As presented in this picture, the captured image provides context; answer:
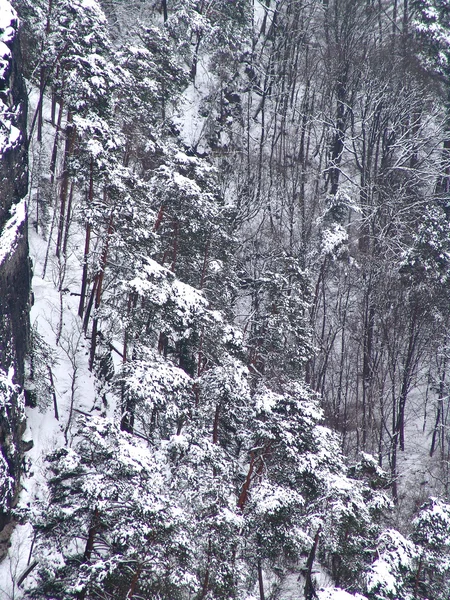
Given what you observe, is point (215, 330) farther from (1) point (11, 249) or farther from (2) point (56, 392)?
(1) point (11, 249)

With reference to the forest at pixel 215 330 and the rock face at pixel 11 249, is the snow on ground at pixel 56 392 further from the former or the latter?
the rock face at pixel 11 249

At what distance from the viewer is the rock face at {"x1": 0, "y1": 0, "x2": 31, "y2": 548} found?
13945 mm

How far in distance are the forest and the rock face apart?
186mm

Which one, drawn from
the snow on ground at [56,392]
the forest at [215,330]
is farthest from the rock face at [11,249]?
the snow on ground at [56,392]

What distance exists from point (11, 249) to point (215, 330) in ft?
22.8

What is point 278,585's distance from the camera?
19.6 meters

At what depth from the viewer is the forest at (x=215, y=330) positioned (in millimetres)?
11398

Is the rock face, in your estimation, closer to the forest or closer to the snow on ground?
the forest

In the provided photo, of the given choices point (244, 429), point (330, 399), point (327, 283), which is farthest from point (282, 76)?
point (244, 429)

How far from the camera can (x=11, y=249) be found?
49.2 feet

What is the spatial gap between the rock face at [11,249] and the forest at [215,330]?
19cm

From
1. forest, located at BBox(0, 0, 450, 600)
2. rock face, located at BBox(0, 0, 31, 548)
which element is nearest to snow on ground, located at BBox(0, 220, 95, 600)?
forest, located at BBox(0, 0, 450, 600)

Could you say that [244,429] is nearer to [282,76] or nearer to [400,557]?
[400,557]

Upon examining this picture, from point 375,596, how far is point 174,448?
20.5 ft
